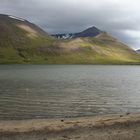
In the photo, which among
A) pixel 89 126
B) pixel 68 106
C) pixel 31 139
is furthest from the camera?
pixel 68 106

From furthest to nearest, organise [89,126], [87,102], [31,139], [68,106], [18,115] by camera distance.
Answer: [87,102] < [68,106] < [18,115] < [89,126] < [31,139]

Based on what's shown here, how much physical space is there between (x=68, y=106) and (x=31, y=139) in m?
22.3

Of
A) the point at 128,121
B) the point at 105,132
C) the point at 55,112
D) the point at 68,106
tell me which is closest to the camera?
the point at 105,132

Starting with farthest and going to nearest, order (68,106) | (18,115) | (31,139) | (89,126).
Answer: (68,106), (18,115), (89,126), (31,139)

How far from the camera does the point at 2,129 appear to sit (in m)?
24.0

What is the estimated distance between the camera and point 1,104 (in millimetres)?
44000

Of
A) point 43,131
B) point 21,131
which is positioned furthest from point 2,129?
point 43,131

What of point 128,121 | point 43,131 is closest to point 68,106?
point 128,121

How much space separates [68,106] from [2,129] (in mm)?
19998

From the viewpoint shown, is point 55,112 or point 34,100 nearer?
point 55,112

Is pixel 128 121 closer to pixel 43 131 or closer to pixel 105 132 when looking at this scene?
pixel 105 132

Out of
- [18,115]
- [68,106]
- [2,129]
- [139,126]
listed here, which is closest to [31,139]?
[2,129]

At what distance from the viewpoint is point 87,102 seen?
48.3 m

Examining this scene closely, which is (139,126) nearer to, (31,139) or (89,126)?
(89,126)
